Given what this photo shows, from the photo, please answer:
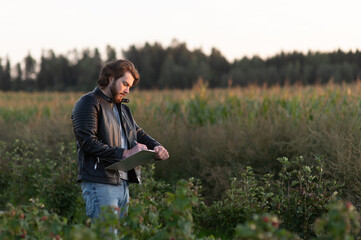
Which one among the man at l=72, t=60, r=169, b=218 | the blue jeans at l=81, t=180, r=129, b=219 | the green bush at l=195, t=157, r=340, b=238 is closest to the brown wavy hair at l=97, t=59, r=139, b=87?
the man at l=72, t=60, r=169, b=218

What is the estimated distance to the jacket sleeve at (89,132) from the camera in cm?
334

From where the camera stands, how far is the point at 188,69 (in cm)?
4172

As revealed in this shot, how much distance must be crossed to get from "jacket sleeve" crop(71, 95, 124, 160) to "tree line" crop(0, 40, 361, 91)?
62.6 inches

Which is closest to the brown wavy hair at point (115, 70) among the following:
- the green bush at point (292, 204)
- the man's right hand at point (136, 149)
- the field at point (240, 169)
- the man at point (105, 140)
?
the man at point (105, 140)

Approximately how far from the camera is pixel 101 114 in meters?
3.47

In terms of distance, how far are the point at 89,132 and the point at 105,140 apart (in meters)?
0.17

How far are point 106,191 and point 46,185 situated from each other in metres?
3.18

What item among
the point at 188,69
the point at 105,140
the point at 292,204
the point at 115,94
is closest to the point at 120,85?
the point at 115,94

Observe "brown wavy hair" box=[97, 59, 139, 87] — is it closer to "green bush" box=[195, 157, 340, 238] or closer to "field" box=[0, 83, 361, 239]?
"field" box=[0, 83, 361, 239]

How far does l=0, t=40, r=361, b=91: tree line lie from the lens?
18.8 m

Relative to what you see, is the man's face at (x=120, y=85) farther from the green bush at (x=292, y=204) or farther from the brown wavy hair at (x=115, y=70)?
the green bush at (x=292, y=204)

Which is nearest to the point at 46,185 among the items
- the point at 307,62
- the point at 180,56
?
the point at 307,62

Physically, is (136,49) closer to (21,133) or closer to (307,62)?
(307,62)

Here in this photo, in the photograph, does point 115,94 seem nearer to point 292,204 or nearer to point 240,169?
point 292,204
